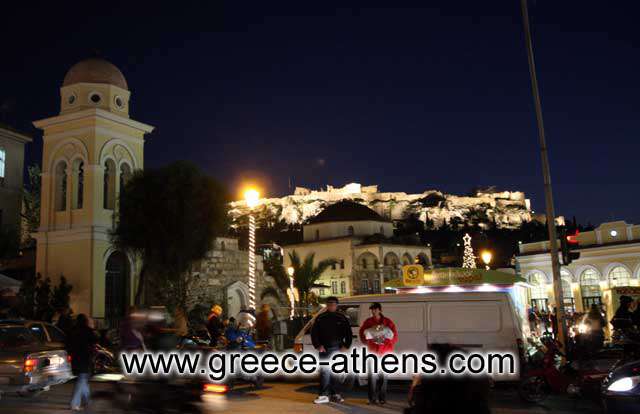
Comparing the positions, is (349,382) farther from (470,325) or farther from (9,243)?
(9,243)

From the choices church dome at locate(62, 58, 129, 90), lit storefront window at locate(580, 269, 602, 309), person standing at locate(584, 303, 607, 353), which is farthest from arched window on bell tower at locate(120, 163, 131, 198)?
lit storefront window at locate(580, 269, 602, 309)

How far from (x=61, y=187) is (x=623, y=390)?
26.1 m

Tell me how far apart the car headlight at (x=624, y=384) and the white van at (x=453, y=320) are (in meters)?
3.51

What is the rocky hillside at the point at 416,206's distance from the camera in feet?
459

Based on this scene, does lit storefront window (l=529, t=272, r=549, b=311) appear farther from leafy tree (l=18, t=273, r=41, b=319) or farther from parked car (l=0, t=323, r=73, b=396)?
parked car (l=0, t=323, r=73, b=396)

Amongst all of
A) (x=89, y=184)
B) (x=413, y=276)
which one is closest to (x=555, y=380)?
(x=413, y=276)

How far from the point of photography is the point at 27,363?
10.9 metres

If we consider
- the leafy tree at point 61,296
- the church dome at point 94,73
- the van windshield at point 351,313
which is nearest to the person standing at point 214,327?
the van windshield at point 351,313

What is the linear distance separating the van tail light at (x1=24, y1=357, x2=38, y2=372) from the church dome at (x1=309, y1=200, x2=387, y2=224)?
202 ft

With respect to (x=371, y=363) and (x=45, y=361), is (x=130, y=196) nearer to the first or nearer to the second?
(x=45, y=361)

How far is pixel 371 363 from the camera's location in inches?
427

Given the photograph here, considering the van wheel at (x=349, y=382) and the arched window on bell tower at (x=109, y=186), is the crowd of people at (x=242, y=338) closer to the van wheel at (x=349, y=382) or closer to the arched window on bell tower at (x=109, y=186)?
the van wheel at (x=349, y=382)

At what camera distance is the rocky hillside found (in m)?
140

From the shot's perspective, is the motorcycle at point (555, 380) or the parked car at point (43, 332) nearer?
the motorcycle at point (555, 380)
